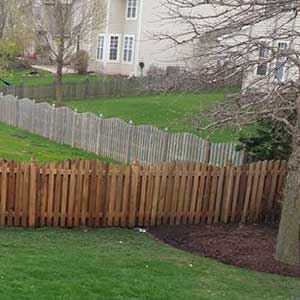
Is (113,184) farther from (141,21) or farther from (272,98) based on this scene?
(141,21)

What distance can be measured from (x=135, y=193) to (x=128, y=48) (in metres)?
34.6

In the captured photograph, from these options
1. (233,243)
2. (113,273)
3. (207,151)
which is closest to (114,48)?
(207,151)

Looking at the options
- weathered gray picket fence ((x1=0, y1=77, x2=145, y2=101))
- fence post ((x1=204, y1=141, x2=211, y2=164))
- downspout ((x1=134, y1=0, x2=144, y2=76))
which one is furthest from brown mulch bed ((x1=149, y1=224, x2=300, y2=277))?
downspout ((x1=134, y1=0, x2=144, y2=76))

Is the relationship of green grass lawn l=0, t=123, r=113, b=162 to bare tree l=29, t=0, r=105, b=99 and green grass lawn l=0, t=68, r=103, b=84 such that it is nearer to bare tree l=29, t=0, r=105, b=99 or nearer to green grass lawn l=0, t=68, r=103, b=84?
bare tree l=29, t=0, r=105, b=99

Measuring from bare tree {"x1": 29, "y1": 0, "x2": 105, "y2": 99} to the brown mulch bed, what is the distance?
19958 mm

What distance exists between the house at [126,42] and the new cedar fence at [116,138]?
18.9 metres

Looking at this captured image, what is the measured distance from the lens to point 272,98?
8.16 meters

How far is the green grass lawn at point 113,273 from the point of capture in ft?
19.6

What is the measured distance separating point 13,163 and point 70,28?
20.9 metres

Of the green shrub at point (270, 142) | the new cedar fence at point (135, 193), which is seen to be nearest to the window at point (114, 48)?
the green shrub at point (270, 142)

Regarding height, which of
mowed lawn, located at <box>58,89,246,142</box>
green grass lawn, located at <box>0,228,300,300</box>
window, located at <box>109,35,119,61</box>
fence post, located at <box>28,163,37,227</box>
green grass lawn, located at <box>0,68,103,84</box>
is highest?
window, located at <box>109,35,119,61</box>

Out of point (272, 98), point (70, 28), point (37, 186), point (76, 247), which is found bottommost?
point (76, 247)

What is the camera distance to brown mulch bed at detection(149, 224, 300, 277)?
784 centimetres

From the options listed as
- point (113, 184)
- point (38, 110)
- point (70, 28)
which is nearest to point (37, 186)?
point (113, 184)
